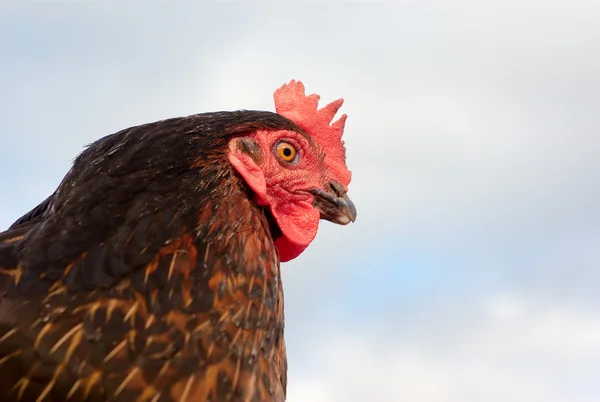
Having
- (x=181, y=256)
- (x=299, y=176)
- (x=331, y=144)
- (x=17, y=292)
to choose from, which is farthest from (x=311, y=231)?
(x=17, y=292)

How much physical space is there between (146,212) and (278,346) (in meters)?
0.79

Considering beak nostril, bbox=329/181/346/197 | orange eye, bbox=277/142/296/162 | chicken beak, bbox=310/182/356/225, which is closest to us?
orange eye, bbox=277/142/296/162

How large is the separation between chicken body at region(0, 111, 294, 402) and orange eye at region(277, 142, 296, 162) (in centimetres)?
39

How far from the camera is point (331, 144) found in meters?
3.70

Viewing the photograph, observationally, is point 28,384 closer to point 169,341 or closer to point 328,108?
point 169,341

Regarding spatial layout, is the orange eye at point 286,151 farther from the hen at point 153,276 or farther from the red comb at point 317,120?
the red comb at point 317,120

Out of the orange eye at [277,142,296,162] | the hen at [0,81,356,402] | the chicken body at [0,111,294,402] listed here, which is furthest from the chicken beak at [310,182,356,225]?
the chicken body at [0,111,294,402]

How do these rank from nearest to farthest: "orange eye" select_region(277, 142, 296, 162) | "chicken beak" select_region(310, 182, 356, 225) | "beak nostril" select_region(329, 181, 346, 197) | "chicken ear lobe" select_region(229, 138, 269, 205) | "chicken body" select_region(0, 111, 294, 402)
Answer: "chicken body" select_region(0, 111, 294, 402) < "chicken ear lobe" select_region(229, 138, 269, 205) < "orange eye" select_region(277, 142, 296, 162) < "chicken beak" select_region(310, 182, 356, 225) < "beak nostril" select_region(329, 181, 346, 197)

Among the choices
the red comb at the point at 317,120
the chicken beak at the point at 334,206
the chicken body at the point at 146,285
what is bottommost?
the chicken body at the point at 146,285

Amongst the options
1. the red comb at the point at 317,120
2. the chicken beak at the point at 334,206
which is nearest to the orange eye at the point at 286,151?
the chicken beak at the point at 334,206

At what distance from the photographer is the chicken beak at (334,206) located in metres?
3.24

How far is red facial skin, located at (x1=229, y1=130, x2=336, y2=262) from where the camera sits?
113 inches

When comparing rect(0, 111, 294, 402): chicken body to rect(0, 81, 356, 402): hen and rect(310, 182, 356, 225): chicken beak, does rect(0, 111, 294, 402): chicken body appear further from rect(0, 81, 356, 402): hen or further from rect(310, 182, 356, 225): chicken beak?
rect(310, 182, 356, 225): chicken beak

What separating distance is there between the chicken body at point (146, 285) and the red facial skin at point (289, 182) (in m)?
0.16
